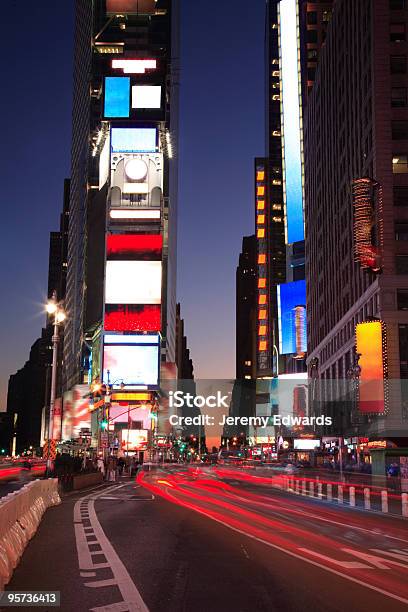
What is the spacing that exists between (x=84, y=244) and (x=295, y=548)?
171866mm

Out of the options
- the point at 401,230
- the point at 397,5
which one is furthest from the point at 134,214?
the point at 401,230

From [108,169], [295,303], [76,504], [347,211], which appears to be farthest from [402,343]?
[108,169]

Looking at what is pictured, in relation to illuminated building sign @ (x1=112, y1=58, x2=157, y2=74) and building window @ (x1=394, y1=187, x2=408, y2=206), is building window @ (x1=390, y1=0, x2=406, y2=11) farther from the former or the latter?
illuminated building sign @ (x1=112, y1=58, x2=157, y2=74)

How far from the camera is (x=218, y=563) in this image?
1405 cm

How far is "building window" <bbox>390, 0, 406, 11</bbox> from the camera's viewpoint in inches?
3177

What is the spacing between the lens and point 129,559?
47.2 feet

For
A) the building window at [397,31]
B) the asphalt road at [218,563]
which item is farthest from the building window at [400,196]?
the asphalt road at [218,563]

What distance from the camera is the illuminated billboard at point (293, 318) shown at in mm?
143875

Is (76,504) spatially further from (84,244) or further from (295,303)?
(84,244)

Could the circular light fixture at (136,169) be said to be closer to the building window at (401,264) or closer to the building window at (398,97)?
the building window at (398,97)

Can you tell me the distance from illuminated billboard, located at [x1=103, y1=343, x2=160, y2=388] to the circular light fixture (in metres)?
37.5

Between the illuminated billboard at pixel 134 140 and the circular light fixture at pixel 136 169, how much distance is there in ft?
7.58

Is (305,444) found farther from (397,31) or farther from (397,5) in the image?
(397,5)

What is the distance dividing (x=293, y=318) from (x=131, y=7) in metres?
92.8
